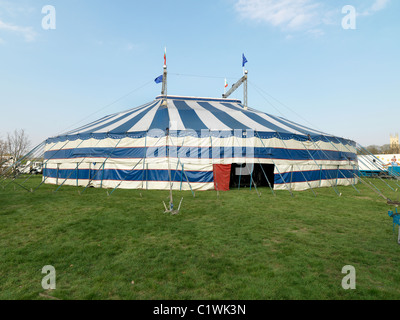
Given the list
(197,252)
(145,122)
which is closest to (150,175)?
(145,122)

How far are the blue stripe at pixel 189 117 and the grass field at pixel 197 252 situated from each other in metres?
5.90

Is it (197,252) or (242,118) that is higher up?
(242,118)

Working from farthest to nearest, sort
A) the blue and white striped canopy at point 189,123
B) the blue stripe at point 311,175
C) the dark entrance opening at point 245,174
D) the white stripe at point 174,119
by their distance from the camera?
1. the dark entrance opening at point 245,174
2. the blue and white striped canopy at point 189,123
3. the white stripe at point 174,119
4. the blue stripe at point 311,175

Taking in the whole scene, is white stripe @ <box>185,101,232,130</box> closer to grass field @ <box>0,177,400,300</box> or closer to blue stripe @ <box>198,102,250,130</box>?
blue stripe @ <box>198,102,250,130</box>

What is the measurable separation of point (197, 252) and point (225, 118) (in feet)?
35.8

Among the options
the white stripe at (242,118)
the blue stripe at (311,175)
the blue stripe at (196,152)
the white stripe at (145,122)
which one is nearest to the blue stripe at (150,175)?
the blue stripe at (196,152)

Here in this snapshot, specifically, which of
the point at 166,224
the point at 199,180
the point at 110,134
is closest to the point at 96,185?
the point at 110,134

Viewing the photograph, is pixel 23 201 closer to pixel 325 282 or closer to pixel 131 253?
pixel 131 253

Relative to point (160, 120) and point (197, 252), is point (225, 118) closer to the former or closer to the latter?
point (160, 120)

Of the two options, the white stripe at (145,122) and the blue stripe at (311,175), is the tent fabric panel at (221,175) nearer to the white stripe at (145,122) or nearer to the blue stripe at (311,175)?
the blue stripe at (311,175)

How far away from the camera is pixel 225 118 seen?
14180 millimetres

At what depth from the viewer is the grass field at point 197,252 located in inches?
120

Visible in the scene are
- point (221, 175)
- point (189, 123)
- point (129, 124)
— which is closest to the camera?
point (221, 175)
